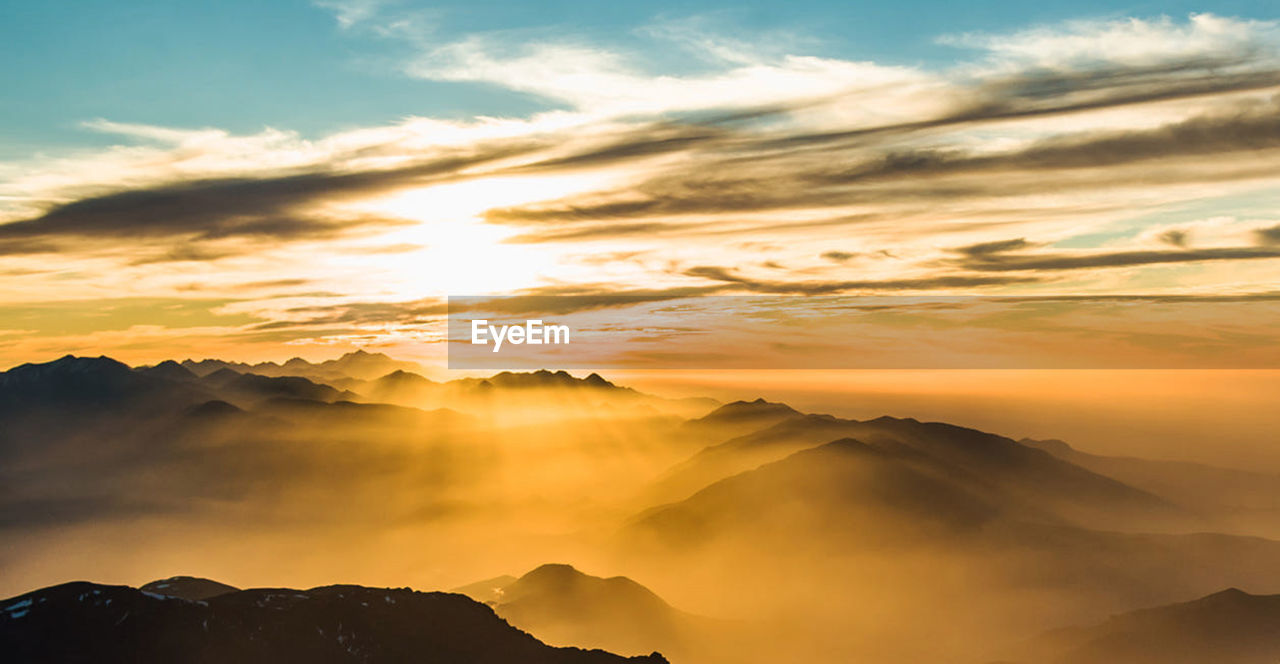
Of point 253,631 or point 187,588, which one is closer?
point 253,631

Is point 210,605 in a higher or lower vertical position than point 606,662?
higher

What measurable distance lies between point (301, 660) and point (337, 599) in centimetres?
1532

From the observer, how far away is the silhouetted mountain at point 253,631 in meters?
146

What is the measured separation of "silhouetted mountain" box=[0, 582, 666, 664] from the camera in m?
146

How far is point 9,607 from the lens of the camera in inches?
6009

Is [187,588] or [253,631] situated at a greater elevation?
[253,631]

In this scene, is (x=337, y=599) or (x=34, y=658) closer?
(x=34, y=658)

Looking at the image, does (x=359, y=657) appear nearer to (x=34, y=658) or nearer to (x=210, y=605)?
(x=210, y=605)

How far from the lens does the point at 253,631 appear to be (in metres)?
149

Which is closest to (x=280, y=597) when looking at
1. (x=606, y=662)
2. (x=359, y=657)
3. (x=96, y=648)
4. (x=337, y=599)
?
(x=337, y=599)

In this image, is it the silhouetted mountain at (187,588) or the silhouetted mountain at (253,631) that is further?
the silhouetted mountain at (187,588)

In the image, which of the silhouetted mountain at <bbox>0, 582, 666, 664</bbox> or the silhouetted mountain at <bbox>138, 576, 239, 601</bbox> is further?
the silhouetted mountain at <bbox>138, 576, 239, 601</bbox>

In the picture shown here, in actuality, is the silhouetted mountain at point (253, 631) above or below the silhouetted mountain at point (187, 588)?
above

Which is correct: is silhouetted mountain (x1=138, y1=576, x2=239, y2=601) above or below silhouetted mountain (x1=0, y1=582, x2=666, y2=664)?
below
